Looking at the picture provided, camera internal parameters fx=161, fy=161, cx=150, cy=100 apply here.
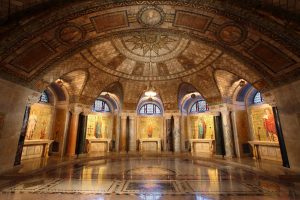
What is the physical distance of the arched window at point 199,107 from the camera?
17553mm

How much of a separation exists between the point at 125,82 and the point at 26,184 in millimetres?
10623

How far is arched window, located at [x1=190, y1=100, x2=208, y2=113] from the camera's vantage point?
17.6m

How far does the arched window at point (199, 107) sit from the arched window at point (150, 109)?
4.01m

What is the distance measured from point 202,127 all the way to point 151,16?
513 inches

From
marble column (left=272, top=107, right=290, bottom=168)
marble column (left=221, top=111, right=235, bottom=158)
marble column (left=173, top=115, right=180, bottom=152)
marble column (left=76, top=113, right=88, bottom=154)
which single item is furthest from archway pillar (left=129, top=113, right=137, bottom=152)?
marble column (left=272, top=107, right=290, bottom=168)

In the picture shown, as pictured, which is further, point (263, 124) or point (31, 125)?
point (263, 124)

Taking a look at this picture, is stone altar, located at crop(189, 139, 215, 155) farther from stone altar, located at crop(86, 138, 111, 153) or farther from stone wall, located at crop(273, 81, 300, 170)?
stone altar, located at crop(86, 138, 111, 153)

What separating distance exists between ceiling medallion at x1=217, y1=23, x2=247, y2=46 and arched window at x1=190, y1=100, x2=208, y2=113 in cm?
1105

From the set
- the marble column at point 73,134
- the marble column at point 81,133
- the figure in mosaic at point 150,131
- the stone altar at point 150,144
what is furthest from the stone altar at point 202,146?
the marble column at point 73,134

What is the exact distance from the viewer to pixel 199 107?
17984 mm

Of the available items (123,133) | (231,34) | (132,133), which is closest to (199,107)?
(132,133)

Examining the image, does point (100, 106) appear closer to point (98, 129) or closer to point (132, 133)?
point (98, 129)

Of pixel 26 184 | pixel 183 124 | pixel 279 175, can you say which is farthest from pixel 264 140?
pixel 26 184

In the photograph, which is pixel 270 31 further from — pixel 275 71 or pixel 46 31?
pixel 46 31
